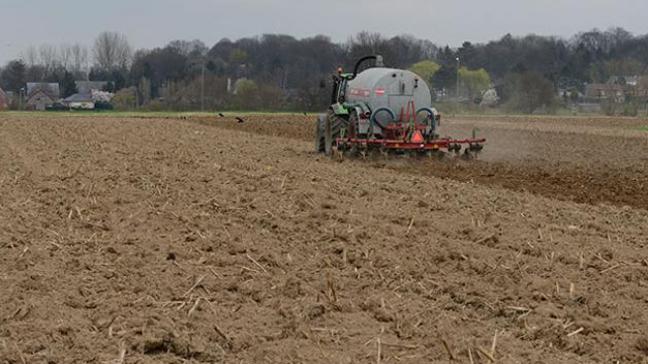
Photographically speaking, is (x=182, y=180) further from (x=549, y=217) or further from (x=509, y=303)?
(x=509, y=303)

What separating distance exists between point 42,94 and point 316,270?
118 m

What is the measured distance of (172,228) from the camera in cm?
973

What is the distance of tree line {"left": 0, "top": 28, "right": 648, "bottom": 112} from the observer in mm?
90312

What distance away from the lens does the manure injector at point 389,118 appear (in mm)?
19266

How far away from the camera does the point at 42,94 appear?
11925 cm

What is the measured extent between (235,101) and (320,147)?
63.2m

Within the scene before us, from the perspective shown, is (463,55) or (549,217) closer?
(549,217)

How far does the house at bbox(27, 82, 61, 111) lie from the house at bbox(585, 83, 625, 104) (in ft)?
211

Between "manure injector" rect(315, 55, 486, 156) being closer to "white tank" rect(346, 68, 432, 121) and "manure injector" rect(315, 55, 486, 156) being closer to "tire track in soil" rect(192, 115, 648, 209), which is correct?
"white tank" rect(346, 68, 432, 121)

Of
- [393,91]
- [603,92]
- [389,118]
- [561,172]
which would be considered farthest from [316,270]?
[603,92]

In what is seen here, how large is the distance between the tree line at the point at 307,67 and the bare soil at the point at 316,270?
225 ft

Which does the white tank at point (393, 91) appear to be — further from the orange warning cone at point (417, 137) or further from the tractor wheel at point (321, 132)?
the tractor wheel at point (321, 132)

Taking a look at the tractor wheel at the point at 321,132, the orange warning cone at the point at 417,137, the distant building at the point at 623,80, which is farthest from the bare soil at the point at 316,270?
the distant building at the point at 623,80

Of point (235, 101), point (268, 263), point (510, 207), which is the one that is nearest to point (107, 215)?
point (268, 263)
